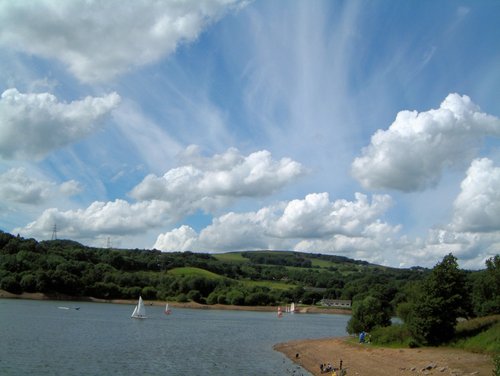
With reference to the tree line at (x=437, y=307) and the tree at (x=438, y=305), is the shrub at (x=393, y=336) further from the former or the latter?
the tree at (x=438, y=305)

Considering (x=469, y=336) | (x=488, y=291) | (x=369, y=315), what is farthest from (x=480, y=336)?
(x=488, y=291)

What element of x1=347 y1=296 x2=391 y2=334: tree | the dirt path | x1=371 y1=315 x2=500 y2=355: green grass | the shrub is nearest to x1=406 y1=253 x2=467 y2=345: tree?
x1=371 y1=315 x2=500 y2=355: green grass

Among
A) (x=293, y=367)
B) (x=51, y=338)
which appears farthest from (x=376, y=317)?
(x=51, y=338)

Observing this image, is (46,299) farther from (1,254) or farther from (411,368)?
(411,368)

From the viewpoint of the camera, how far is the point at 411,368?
154 feet

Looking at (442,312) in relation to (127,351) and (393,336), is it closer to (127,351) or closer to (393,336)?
(393,336)

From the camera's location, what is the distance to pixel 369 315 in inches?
2980

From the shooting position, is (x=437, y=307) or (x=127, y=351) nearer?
(x=437, y=307)

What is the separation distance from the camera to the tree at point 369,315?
7531cm

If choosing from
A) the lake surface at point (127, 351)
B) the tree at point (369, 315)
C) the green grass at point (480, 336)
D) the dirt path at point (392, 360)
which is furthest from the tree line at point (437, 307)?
the lake surface at point (127, 351)

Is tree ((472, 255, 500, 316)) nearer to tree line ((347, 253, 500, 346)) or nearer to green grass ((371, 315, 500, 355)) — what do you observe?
tree line ((347, 253, 500, 346))

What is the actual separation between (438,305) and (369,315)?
19.2 m

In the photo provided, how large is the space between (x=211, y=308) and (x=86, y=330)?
117300mm

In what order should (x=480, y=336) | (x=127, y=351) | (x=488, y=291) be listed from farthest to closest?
(x=488, y=291) < (x=127, y=351) < (x=480, y=336)
